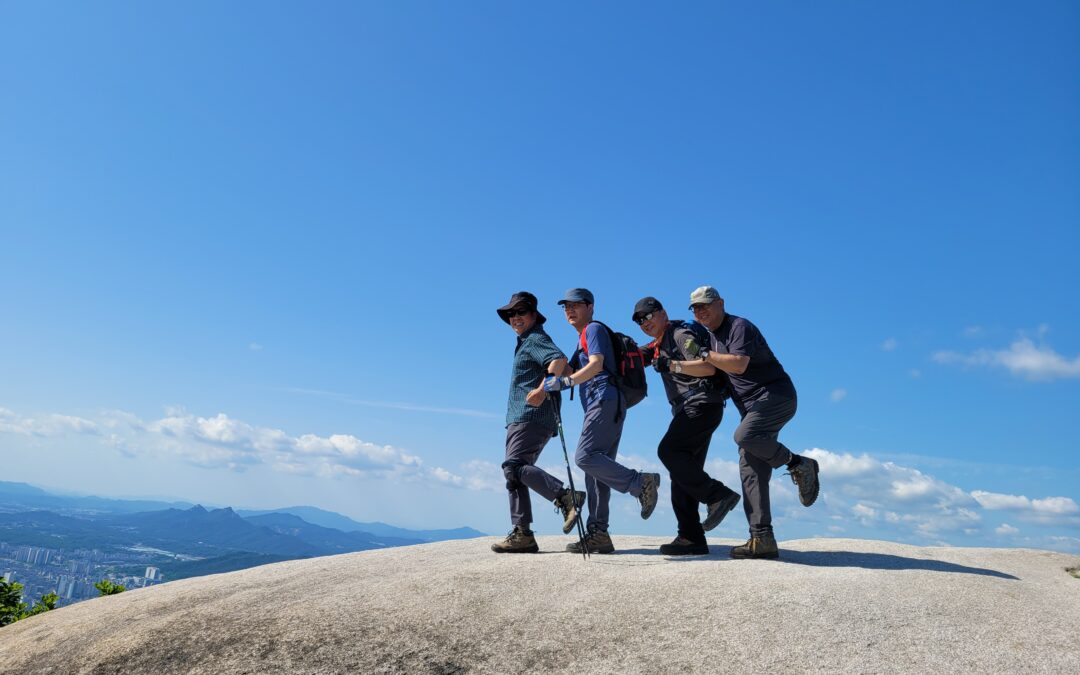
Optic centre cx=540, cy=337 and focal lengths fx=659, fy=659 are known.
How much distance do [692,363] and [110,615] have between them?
671 cm

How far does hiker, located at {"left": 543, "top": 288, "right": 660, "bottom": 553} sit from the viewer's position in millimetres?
8023

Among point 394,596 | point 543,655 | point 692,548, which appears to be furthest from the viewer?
point 692,548

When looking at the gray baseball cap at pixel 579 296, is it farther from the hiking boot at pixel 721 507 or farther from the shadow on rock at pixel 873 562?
the shadow on rock at pixel 873 562

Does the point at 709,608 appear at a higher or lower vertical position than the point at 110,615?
higher

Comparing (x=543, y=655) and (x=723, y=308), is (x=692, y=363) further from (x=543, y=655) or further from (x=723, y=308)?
(x=543, y=655)

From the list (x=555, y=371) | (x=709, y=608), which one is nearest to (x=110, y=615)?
(x=555, y=371)

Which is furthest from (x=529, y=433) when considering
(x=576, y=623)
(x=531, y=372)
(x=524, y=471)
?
(x=576, y=623)

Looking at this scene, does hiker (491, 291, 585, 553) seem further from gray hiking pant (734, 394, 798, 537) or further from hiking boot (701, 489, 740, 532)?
gray hiking pant (734, 394, 798, 537)

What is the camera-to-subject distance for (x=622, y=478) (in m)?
8.07

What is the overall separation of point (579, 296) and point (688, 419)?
2112 mm

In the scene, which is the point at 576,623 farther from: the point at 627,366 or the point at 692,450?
the point at 627,366

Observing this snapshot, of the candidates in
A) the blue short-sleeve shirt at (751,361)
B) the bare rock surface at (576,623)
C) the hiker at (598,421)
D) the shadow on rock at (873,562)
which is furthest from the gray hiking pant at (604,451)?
the shadow on rock at (873,562)

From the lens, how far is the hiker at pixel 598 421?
802 cm

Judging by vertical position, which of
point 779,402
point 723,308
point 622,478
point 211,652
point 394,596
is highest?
point 723,308
